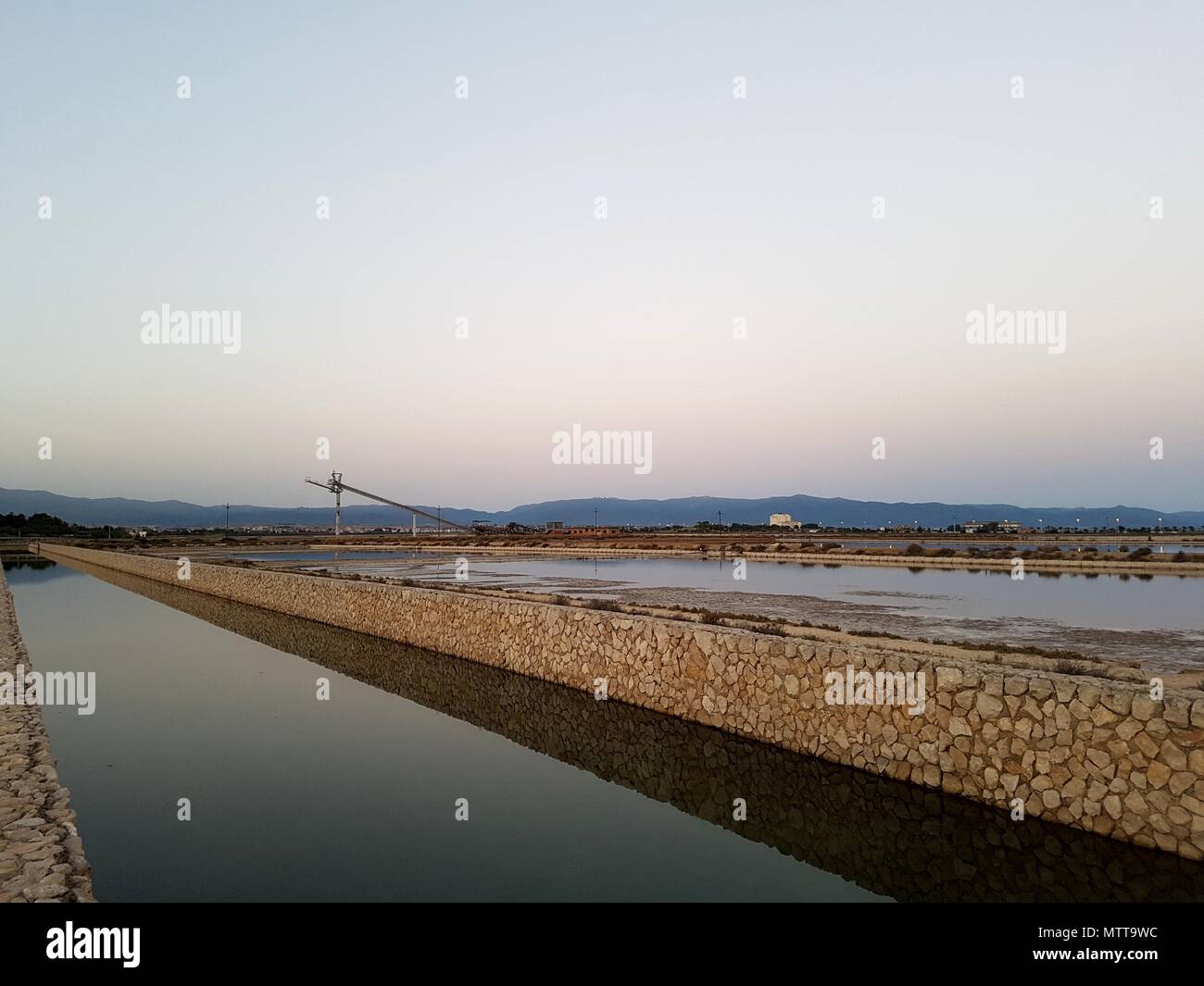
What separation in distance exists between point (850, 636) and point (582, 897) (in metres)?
8.05

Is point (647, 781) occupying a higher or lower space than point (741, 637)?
lower

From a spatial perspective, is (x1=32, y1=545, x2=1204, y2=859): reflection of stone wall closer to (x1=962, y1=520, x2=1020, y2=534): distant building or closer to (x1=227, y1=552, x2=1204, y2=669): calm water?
(x1=227, y1=552, x2=1204, y2=669): calm water

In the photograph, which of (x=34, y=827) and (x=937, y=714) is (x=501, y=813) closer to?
(x=34, y=827)

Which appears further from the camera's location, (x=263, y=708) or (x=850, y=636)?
(x=850, y=636)

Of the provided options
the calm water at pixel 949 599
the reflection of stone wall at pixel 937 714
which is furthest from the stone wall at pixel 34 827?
the calm water at pixel 949 599

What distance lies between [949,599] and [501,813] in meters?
18.4

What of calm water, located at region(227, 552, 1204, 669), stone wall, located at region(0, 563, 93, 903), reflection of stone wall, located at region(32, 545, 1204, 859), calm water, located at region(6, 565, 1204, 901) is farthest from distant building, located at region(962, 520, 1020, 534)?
stone wall, located at region(0, 563, 93, 903)

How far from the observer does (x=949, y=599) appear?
22.5 metres

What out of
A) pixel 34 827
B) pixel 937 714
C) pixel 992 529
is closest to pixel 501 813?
pixel 34 827

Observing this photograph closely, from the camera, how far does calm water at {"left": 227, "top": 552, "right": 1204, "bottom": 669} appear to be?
1443 centimetres

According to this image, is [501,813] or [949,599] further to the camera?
[949,599]
